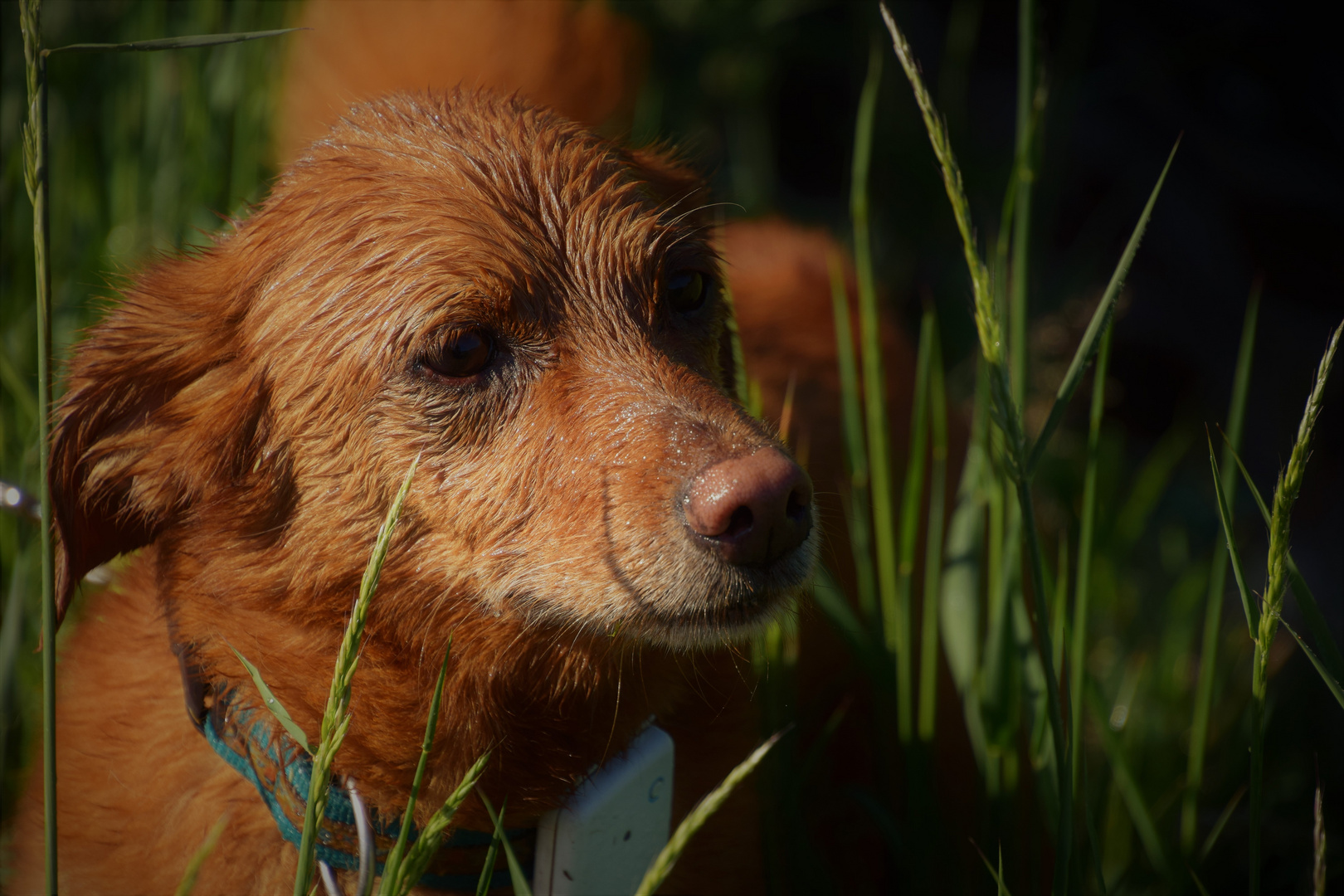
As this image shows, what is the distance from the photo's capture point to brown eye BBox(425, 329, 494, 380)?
158 cm

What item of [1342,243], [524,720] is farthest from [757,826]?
[1342,243]

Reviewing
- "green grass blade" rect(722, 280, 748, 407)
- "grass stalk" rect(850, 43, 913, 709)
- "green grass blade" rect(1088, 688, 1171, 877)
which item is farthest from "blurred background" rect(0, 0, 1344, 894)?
"green grass blade" rect(722, 280, 748, 407)

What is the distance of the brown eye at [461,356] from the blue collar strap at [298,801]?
1.98 feet

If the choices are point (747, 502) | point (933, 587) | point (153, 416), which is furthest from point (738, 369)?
point (153, 416)

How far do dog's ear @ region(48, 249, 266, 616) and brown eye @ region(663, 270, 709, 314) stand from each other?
72 centimetres

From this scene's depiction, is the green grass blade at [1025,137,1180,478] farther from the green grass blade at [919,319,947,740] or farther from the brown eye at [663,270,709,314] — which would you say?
the brown eye at [663,270,709,314]

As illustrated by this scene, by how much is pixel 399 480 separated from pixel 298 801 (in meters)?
0.51

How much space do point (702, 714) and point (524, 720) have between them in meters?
0.42

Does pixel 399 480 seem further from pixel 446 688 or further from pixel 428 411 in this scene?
pixel 446 688

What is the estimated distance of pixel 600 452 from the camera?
4.85 ft

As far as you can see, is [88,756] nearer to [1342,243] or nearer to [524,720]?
[524,720]

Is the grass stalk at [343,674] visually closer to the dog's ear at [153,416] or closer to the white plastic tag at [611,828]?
the white plastic tag at [611,828]

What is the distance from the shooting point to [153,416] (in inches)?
66.2

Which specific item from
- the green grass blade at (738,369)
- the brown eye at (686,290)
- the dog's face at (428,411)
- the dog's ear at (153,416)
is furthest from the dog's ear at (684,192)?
the dog's ear at (153,416)
